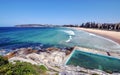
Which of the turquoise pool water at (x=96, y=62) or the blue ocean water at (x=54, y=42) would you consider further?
the blue ocean water at (x=54, y=42)

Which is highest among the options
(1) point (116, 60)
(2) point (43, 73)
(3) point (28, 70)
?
(3) point (28, 70)

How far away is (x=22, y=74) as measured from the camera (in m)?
7.87

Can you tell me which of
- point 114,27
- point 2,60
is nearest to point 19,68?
point 2,60

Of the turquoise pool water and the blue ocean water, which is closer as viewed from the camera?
the turquoise pool water

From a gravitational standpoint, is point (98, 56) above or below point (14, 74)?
below

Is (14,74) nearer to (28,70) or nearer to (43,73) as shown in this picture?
(28,70)

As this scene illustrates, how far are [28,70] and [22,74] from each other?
0.67 m

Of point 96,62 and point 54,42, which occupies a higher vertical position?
point 54,42

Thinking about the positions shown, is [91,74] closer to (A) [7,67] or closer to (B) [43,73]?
(B) [43,73]

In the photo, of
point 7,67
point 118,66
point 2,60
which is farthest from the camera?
point 118,66

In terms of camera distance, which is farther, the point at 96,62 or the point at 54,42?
the point at 54,42

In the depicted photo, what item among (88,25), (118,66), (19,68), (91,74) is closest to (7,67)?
(19,68)

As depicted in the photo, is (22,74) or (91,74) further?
(91,74)

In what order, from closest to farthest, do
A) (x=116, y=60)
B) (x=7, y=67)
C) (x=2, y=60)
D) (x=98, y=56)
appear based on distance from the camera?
(x=7, y=67) → (x=2, y=60) → (x=116, y=60) → (x=98, y=56)
